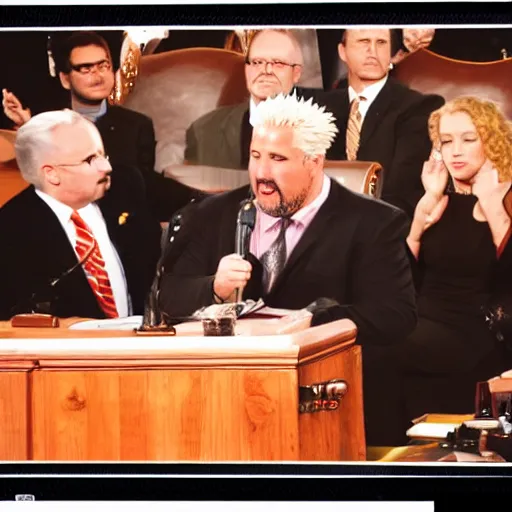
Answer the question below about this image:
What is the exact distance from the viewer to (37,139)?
3.41 m

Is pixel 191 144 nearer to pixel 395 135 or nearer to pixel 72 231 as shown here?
pixel 72 231

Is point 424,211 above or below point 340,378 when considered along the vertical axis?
above

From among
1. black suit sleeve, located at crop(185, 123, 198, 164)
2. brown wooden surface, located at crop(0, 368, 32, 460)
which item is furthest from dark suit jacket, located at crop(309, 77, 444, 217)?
brown wooden surface, located at crop(0, 368, 32, 460)

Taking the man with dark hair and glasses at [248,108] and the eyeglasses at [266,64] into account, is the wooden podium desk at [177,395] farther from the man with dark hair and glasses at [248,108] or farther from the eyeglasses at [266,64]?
the eyeglasses at [266,64]

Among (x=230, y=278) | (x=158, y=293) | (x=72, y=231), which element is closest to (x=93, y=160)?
(x=72, y=231)

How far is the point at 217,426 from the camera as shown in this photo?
10.8ft

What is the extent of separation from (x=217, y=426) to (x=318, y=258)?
657mm

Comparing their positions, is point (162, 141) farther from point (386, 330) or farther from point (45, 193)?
point (386, 330)

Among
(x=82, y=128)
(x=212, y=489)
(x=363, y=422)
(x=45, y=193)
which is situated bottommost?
(x=212, y=489)

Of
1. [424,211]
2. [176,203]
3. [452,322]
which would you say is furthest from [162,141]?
[452,322]

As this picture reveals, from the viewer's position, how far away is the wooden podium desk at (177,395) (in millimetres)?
3270

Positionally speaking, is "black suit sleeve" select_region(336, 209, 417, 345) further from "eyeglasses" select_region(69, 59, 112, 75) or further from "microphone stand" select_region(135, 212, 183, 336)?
"eyeglasses" select_region(69, 59, 112, 75)

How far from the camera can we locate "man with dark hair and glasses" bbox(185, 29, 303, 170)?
334cm

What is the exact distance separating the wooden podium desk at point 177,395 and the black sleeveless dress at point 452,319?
22 centimetres
